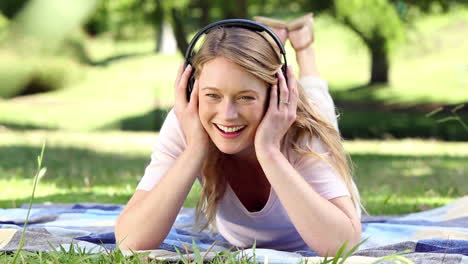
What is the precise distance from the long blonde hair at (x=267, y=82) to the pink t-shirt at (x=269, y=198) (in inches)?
1.7

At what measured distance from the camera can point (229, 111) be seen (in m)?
2.61

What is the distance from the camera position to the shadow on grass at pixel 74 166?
20.3ft

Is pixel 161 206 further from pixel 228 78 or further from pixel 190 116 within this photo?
pixel 228 78

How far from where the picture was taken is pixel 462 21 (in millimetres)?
20656

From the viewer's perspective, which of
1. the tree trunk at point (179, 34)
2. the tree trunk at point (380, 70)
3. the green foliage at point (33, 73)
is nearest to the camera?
the tree trunk at point (179, 34)

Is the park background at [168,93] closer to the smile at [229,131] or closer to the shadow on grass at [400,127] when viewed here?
the shadow on grass at [400,127]

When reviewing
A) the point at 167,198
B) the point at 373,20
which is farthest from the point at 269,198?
the point at 373,20

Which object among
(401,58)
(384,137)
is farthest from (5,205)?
(401,58)

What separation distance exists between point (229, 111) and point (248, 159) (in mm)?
491

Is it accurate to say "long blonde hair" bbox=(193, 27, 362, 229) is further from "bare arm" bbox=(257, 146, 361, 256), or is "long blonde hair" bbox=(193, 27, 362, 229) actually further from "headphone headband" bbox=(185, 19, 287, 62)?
"bare arm" bbox=(257, 146, 361, 256)

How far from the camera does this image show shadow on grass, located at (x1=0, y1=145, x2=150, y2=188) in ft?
20.3

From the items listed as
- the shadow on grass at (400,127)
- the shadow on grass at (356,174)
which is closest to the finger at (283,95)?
the shadow on grass at (356,174)

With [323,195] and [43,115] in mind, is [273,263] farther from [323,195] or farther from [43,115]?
[43,115]

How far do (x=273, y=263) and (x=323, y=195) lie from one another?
454 mm
